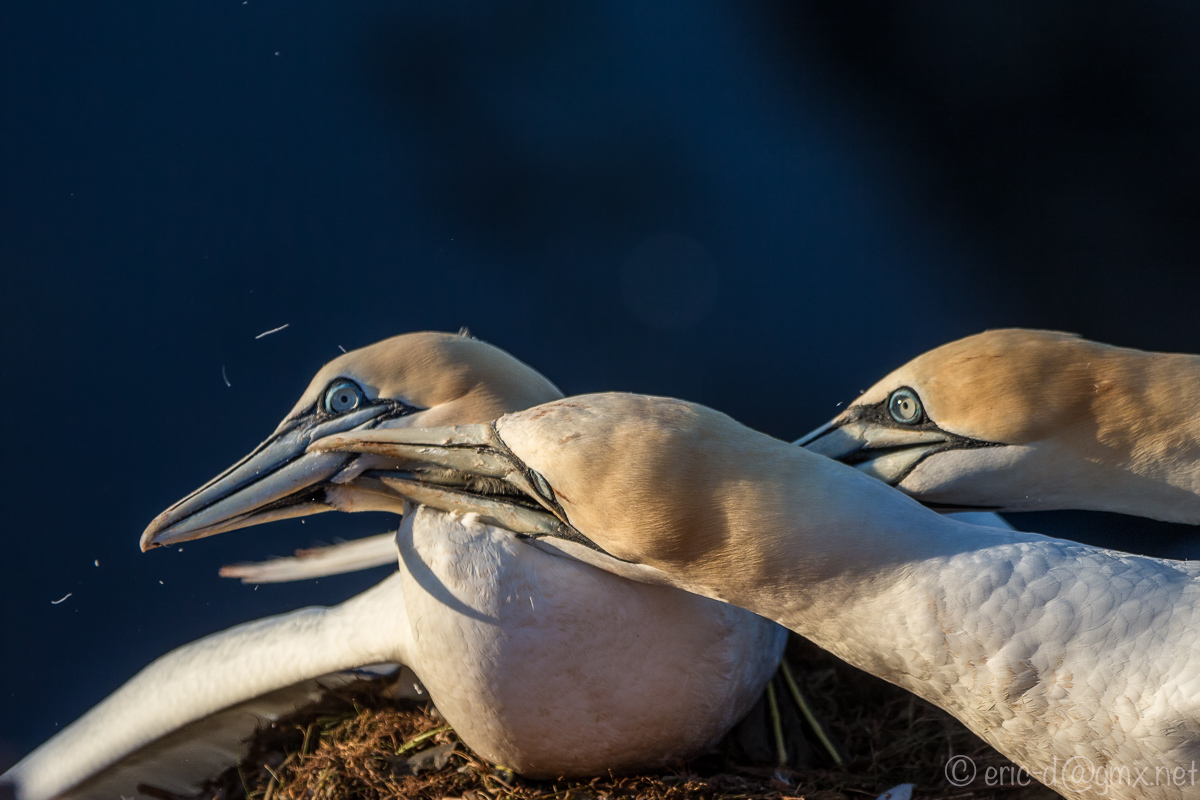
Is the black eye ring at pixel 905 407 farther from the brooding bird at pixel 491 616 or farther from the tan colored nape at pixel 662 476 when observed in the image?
the tan colored nape at pixel 662 476

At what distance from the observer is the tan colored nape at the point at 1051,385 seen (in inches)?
98.6

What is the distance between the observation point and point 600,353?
13.3 ft

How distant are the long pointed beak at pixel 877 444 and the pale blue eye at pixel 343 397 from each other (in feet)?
4.06

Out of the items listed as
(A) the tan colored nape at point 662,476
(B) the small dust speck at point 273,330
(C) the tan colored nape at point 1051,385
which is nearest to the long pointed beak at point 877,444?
(C) the tan colored nape at point 1051,385

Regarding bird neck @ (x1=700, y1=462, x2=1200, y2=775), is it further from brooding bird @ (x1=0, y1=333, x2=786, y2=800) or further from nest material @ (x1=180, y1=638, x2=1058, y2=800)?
nest material @ (x1=180, y1=638, x2=1058, y2=800)

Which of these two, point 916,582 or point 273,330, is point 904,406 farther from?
point 273,330

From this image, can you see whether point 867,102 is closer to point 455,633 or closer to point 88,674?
point 455,633

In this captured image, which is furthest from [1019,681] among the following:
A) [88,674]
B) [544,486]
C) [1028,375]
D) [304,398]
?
[88,674]

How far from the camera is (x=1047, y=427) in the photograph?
255 centimetres

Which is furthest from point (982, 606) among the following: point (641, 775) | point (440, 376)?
point (440, 376)

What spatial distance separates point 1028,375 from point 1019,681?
1.11 metres

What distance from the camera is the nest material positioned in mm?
2506

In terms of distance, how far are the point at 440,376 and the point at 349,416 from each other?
264mm

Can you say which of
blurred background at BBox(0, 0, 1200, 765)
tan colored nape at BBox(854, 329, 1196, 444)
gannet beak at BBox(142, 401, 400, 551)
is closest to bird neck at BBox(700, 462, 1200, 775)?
tan colored nape at BBox(854, 329, 1196, 444)
